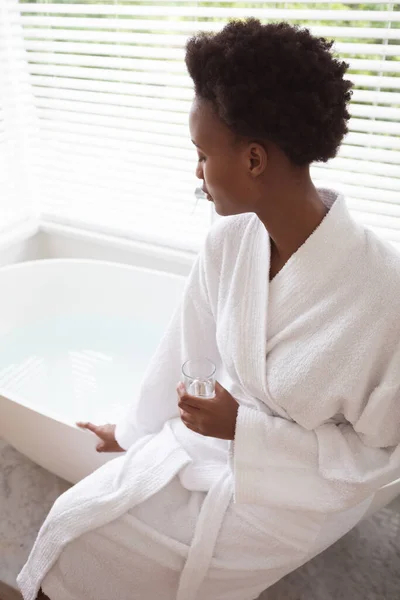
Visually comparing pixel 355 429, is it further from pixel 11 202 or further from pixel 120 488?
pixel 11 202

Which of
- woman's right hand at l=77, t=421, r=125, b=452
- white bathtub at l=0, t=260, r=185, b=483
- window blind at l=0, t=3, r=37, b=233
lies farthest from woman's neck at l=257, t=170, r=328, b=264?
window blind at l=0, t=3, r=37, b=233

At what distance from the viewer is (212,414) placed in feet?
3.95

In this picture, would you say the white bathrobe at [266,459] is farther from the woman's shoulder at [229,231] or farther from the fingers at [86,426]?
the fingers at [86,426]

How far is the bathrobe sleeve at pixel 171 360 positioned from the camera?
1430 millimetres

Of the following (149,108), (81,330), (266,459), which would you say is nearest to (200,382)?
(266,459)

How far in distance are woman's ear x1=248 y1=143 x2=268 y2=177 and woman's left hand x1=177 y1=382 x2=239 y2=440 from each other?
44 cm

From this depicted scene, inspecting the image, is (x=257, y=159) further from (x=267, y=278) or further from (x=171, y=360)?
(x=171, y=360)

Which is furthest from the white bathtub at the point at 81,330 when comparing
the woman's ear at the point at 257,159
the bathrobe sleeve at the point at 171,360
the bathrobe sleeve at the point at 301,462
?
the woman's ear at the point at 257,159

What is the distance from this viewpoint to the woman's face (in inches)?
42.5

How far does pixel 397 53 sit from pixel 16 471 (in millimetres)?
1654

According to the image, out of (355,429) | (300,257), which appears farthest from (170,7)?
(355,429)

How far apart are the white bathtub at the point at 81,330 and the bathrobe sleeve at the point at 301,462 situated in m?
0.90

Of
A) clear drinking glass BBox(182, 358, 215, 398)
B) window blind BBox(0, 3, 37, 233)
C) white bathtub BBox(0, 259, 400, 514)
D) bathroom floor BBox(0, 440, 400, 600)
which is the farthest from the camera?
window blind BBox(0, 3, 37, 233)

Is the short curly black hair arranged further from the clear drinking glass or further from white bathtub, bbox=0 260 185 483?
white bathtub, bbox=0 260 185 483
